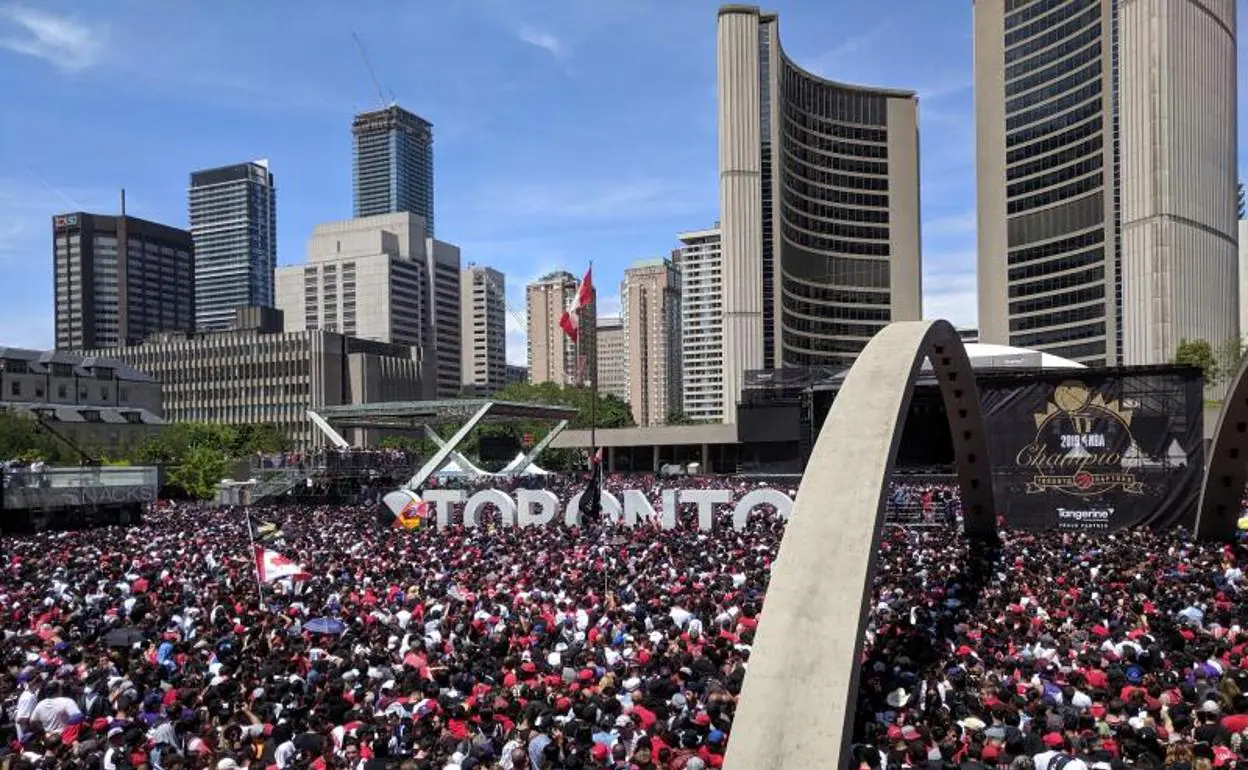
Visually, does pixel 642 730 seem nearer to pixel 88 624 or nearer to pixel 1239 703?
pixel 1239 703

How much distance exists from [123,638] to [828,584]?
31.0ft

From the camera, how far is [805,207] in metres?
102

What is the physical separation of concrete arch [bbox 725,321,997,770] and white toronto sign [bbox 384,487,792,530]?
14.9 m

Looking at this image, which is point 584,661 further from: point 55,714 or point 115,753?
point 55,714

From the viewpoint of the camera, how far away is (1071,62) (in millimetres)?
88688

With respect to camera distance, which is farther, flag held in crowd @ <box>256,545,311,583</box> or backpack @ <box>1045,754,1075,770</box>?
flag held in crowd @ <box>256,545,311,583</box>

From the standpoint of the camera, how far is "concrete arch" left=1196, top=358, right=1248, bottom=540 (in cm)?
1655

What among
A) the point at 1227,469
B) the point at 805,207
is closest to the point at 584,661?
the point at 1227,469

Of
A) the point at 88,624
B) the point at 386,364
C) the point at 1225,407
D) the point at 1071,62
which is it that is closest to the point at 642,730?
the point at 88,624

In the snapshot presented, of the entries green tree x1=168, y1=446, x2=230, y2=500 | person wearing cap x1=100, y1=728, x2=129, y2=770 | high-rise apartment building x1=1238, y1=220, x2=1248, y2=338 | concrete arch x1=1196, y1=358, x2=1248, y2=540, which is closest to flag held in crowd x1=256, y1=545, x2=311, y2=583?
person wearing cap x1=100, y1=728, x2=129, y2=770

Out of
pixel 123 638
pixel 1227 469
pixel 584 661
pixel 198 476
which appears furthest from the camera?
pixel 198 476

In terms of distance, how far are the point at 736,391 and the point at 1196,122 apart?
41.3 meters

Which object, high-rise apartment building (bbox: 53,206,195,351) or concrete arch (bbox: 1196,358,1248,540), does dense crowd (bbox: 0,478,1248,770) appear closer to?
concrete arch (bbox: 1196,358,1248,540)

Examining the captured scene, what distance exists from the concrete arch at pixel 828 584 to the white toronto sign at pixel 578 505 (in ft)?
49.0
